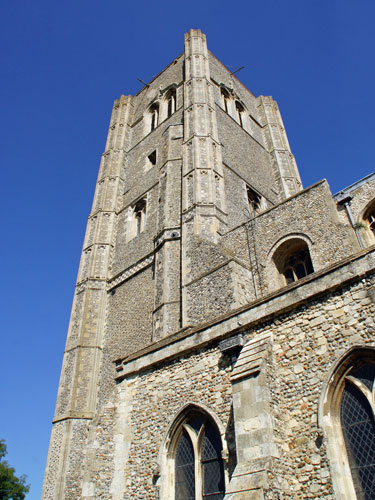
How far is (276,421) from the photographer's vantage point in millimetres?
5805

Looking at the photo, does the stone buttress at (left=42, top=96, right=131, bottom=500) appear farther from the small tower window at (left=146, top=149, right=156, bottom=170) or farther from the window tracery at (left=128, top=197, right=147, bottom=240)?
the small tower window at (left=146, top=149, right=156, bottom=170)

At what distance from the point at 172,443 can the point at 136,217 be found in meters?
15.0

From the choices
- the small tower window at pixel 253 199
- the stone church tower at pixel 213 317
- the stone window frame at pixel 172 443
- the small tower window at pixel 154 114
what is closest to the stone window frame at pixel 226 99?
the stone church tower at pixel 213 317

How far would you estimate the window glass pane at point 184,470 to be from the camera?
675 cm

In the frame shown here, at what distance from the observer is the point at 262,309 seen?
6992mm

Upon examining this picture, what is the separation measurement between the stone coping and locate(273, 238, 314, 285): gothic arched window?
610cm

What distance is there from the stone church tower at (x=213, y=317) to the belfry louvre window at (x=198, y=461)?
24mm

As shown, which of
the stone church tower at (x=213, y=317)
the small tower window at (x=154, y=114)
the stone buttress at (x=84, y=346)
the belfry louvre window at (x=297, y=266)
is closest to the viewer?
the stone church tower at (x=213, y=317)

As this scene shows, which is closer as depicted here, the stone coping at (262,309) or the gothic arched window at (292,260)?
the stone coping at (262,309)

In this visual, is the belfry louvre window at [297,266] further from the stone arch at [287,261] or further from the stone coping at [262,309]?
the stone coping at [262,309]

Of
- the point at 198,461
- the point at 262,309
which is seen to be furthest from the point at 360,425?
the point at 198,461

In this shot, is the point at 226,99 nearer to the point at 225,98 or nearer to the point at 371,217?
the point at 225,98

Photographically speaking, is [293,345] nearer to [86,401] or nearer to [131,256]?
[86,401]

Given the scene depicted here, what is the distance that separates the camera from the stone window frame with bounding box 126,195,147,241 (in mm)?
20281
